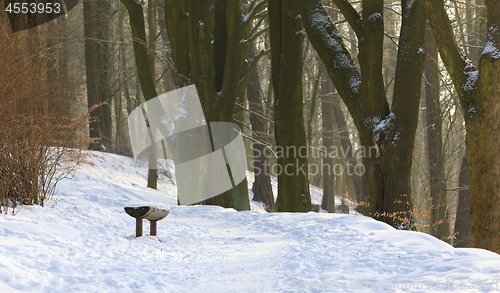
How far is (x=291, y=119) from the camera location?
28.8ft

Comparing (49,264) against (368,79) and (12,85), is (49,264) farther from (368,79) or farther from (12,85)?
(368,79)

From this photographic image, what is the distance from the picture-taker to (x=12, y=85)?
20.4 feet

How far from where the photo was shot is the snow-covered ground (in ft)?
12.3

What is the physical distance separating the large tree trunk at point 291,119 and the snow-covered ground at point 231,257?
123 centimetres

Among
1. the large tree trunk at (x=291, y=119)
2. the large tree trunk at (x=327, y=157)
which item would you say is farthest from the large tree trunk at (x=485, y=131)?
the large tree trunk at (x=327, y=157)

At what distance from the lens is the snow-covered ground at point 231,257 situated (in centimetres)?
374

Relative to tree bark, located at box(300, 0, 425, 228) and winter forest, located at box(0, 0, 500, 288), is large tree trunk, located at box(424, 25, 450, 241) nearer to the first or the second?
winter forest, located at box(0, 0, 500, 288)

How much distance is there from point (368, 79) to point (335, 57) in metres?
0.82

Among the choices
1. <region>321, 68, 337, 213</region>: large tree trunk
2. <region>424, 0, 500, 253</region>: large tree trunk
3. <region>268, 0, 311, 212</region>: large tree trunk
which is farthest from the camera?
<region>321, 68, 337, 213</region>: large tree trunk

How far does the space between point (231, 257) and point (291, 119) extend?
4.11m

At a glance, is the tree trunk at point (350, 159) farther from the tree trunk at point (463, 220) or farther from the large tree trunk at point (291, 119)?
the large tree trunk at point (291, 119)

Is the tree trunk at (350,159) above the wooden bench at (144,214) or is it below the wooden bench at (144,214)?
above

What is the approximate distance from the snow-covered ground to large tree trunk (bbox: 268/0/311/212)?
4.04 ft

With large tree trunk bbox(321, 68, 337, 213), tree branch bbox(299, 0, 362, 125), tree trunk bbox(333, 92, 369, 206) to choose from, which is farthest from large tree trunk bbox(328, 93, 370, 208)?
tree branch bbox(299, 0, 362, 125)
